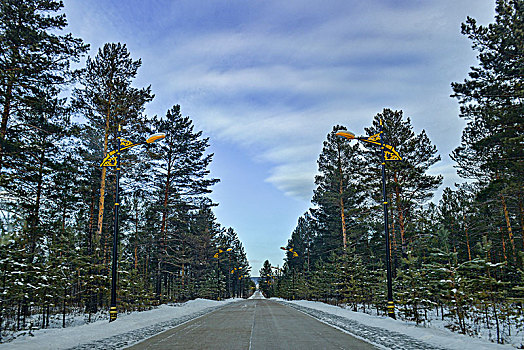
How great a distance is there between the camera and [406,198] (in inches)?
Result: 1053

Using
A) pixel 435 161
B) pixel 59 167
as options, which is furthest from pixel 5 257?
pixel 435 161

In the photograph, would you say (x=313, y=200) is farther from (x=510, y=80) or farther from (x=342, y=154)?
A: (x=510, y=80)

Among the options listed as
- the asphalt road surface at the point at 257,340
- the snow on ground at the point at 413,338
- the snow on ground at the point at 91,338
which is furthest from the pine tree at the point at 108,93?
the snow on ground at the point at 413,338

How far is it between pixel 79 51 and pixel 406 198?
22.9 metres

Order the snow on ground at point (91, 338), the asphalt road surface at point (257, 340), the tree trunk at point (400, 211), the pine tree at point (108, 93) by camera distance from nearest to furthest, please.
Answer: the asphalt road surface at point (257, 340) → the snow on ground at point (91, 338) → the pine tree at point (108, 93) → the tree trunk at point (400, 211)

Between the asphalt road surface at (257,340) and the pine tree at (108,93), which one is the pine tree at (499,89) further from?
the pine tree at (108,93)

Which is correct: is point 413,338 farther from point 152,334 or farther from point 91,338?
point 91,338

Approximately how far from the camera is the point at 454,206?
136ft

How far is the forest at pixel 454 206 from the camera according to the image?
12773 mm

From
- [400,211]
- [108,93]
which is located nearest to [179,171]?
[108,93]

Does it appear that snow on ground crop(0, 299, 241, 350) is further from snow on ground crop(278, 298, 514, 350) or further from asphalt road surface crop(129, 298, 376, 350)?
snow on ground crop(278, 298, 514, 350)

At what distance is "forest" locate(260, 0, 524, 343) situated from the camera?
41.9 ft

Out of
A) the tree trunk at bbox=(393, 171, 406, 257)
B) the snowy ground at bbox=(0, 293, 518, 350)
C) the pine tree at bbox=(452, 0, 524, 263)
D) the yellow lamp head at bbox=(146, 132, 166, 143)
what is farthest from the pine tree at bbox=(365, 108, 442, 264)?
the yellow lamp head at bbox=(146, 132, 166, 143)

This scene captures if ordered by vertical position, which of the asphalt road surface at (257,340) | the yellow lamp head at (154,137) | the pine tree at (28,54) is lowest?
the asphalt road surface at (257,340)
